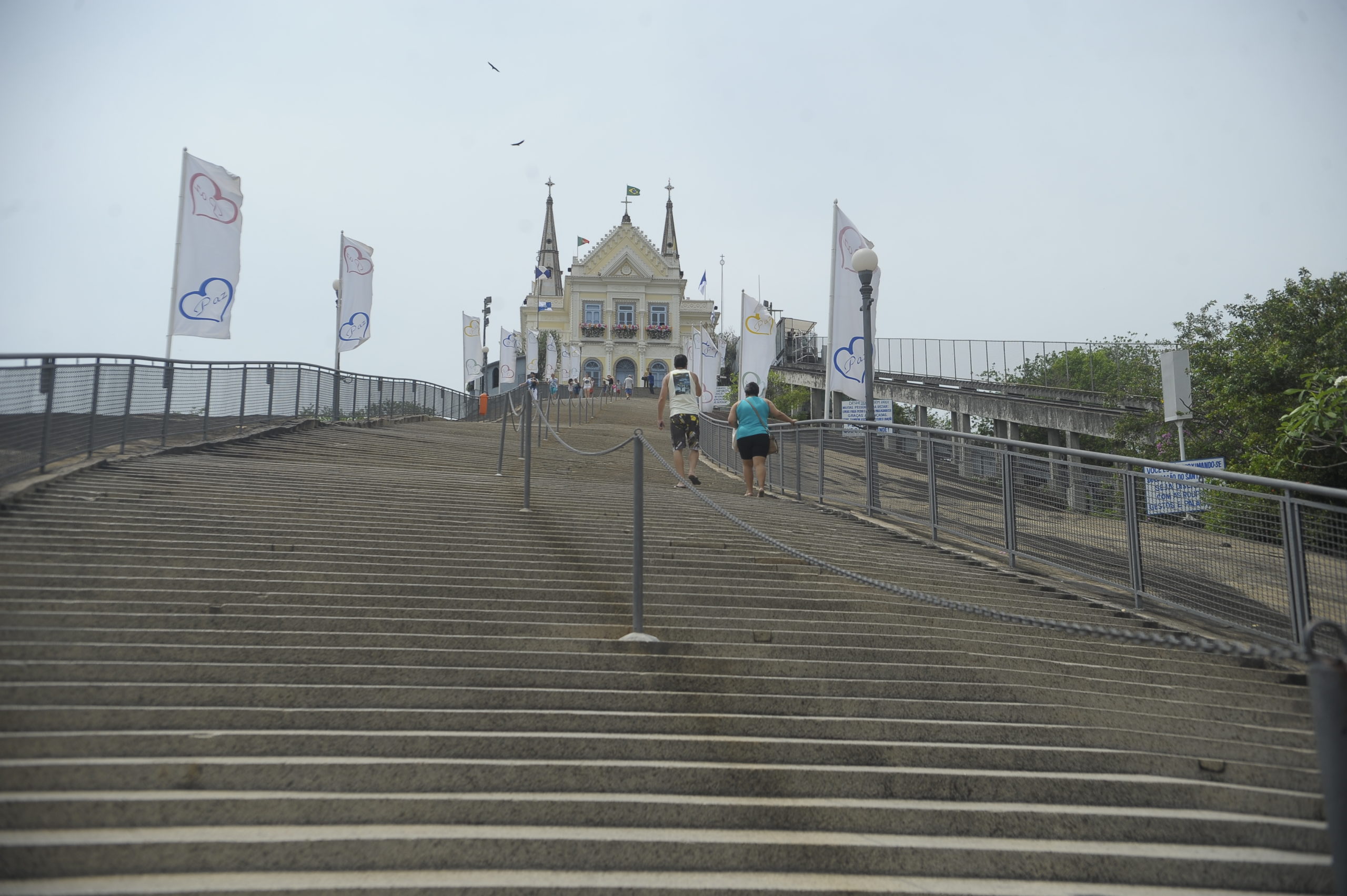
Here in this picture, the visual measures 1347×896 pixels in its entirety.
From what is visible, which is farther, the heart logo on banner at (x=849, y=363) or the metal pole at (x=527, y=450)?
the heart logo on banner at (x=849, y=363)

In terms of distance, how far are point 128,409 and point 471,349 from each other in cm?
2411

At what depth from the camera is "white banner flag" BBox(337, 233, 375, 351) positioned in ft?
66.8

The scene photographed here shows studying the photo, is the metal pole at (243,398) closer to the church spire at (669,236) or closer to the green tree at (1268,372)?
the green tree at (1268,372)

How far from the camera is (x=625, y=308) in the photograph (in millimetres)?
78375

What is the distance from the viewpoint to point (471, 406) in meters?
40.9

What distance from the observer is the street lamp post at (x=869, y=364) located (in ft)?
36.9

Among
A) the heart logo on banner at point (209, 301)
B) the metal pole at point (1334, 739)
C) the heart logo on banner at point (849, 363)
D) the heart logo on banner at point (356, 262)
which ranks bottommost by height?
the metal pole at point (1334, 739)

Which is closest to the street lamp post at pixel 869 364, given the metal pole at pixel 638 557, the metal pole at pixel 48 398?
the metal pole at pixel 638 557

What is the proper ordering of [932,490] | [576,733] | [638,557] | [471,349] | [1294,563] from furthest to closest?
[471,349] → [932,490] → [1294,563] → [638,557] → [576,733]

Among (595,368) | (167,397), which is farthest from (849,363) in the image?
(595,368)

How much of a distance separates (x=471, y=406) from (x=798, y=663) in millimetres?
37106

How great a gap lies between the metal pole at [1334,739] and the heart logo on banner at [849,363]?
38.1 ft

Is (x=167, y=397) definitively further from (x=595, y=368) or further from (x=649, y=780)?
(x=595, y=368)

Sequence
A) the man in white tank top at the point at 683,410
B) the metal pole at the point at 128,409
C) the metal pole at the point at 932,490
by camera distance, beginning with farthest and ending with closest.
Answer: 1. the man in white tank top at the point at 683,410
2. the metal pole at the point at 128,409
3. the metal pole at the point at 932,490
